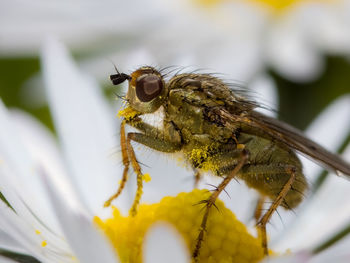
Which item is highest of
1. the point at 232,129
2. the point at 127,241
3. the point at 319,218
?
the point at 232,129

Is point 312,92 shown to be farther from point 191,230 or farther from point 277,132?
point 191,230

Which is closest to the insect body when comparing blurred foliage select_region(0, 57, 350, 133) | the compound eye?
the compound eye

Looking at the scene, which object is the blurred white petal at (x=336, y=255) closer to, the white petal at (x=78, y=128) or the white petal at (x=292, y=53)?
the white petal at (x=78, y=128)

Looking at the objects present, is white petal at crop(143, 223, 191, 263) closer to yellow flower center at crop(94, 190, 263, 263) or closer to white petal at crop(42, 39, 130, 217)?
yellow flower center at crop(94, 190, 263, 263)

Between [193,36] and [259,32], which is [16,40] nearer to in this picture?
[193,36]

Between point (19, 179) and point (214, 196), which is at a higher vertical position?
point (19, 179)

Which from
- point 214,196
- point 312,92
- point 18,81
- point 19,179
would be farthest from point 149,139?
point 18,81

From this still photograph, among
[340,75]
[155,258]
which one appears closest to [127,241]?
[155,258]
